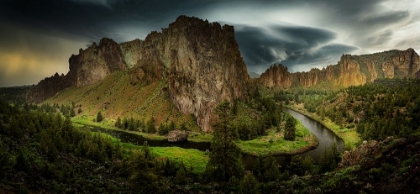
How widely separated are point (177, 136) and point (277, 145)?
42.5m

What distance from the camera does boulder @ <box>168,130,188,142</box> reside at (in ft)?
386

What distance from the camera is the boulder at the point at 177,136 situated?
118 metres

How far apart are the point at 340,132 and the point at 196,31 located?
94716mm

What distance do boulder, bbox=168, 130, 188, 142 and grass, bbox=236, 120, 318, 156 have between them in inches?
1055

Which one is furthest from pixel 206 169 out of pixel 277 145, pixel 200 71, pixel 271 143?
pixel 200 71

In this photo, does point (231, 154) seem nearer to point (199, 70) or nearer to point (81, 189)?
point (81, 189)

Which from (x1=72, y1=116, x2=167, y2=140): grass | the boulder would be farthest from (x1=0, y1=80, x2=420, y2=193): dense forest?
(x1=72, y1=116, x2=167, y2=140): grass

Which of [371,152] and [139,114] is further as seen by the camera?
[139,114]

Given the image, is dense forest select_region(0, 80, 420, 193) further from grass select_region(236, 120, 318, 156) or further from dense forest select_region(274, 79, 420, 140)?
grass select_region(236, 120, 318, 156)

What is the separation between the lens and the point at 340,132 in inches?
5064

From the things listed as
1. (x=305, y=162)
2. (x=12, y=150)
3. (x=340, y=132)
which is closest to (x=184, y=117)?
(x=340, y=132)

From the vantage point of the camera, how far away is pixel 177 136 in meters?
119

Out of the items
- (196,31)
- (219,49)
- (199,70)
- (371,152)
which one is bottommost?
(371,152)

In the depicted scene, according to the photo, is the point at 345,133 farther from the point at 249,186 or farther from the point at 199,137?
the point at 249,186
